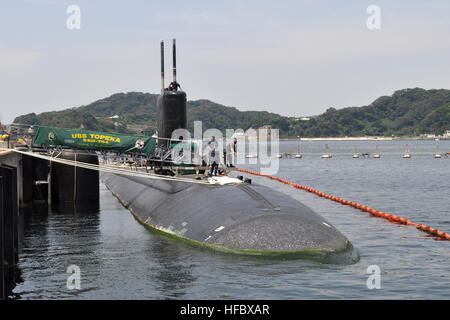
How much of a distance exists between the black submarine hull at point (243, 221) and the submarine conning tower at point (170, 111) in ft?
14.8

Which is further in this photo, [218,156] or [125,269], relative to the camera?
[218,156]

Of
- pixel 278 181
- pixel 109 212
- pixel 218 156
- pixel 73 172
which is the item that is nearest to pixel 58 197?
pixel 73 172

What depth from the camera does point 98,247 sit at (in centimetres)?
2197

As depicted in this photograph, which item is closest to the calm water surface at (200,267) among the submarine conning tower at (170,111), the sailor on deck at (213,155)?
the sailor on deck at (213,155)

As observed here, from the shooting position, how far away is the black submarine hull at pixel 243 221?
56.1 feet

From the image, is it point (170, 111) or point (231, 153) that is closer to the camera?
point (231, 153)

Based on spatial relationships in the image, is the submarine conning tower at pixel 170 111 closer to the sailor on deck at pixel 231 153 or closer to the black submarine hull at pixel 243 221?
the sailor on deck at pixel 231 153

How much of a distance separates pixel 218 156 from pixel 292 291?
39.2 ft

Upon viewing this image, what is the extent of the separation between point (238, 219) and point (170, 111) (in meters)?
12.6
